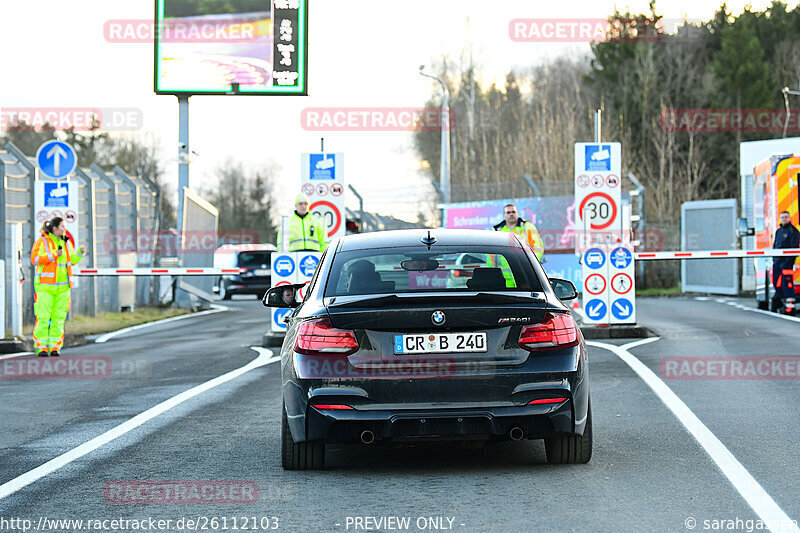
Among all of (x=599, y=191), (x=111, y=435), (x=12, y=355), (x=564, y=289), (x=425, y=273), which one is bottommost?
(x=12, y=355)

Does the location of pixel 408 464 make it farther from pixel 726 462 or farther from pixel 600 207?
pixel 600 207

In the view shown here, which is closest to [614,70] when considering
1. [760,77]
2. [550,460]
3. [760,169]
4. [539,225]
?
[760,77]

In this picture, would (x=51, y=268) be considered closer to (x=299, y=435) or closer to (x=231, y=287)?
(x=299, y=435)

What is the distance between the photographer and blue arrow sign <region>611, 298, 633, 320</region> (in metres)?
17.7

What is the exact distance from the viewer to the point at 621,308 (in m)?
17.7

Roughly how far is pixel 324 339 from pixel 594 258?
37.3 feet

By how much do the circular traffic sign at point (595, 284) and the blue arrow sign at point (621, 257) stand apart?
0.27 metres

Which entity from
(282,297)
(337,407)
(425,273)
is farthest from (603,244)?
(337,407)

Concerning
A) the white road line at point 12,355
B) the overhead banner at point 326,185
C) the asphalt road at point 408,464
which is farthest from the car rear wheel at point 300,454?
the overhead banner at point 326,185

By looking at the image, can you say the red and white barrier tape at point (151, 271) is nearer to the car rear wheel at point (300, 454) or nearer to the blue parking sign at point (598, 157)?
the blue parking sign at point (598, 157)

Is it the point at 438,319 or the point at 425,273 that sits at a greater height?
the point at 425,273

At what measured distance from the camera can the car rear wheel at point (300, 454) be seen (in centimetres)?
725

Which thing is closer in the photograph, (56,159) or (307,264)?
(307,264)

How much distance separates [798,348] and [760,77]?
44.2m
